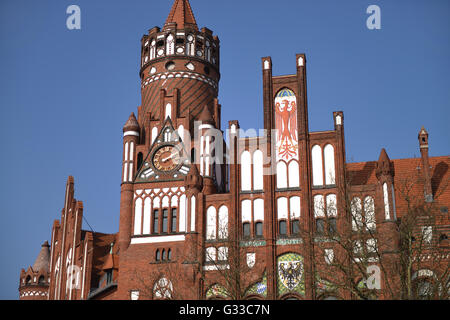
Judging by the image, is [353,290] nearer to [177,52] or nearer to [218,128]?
[218,128]

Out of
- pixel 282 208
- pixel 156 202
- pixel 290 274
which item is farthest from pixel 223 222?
pixel 156 202

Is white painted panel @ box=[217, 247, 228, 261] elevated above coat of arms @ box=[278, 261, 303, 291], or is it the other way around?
white painted panel @ box=[217, 247, 228, 261]

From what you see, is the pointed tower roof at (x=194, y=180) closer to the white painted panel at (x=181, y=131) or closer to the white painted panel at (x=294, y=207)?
the white painted panel at (x=181, y=131)

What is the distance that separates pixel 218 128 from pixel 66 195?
15041 mm

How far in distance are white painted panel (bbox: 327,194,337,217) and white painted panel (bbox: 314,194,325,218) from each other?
402 millimetres

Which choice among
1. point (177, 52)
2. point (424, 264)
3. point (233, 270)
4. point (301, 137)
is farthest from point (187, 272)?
point (177, 52)

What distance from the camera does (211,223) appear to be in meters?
39.8

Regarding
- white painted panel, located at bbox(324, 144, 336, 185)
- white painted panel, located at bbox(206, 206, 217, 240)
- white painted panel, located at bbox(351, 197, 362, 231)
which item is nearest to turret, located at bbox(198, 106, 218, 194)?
white painted panel, located at bbox(206, 206, 217, 240)

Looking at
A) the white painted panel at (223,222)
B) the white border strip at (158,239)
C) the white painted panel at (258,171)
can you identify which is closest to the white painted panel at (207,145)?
the white painted panel at (258,171)

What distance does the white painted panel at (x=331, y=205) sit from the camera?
3550 cm

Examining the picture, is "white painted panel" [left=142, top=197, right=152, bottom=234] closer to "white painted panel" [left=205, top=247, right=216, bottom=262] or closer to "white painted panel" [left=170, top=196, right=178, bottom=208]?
"white painted panel" [left=170, top=196, right=178, bottom=208]

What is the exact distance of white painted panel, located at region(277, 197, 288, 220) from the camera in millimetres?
38969

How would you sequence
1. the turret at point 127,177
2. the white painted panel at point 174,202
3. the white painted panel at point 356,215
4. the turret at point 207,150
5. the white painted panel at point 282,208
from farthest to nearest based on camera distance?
the turret at point 207,150
the turret at point 127,177
the white painted panel at point 174,202
the white painted panel at point 282,208
the white painted panel at point 356,215

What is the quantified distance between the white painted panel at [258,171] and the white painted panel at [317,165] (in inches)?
120
